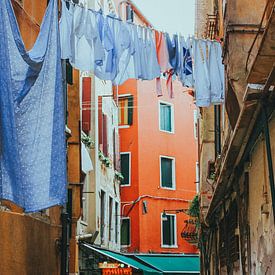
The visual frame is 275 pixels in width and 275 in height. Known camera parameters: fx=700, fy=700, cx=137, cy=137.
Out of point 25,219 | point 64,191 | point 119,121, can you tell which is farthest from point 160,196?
point 64,191

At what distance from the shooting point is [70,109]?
630 inches

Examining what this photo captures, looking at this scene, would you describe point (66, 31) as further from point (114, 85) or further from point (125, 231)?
point (125, 231)

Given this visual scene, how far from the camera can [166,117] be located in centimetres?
3972

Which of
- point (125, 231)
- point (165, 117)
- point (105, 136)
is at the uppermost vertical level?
point (165, 117)

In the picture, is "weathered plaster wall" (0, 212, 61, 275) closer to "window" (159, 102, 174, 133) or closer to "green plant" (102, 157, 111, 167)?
"green plant" (102, 157, 111, 167)

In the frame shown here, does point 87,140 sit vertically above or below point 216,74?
above

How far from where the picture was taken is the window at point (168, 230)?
1481 inches

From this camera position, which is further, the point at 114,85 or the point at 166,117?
the point at 166,117

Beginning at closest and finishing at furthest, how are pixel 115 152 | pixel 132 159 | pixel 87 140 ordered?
1. pixel 87 140
2. pixel 115 152
3. pixel 132 159

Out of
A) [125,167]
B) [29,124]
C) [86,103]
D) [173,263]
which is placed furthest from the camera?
[125,167]

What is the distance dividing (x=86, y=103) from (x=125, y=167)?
12279 millimetres

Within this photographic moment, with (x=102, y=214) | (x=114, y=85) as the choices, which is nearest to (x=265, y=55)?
(x=114, y=85)

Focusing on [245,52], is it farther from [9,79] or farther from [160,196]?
[160,196]

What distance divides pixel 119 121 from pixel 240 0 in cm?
2925
